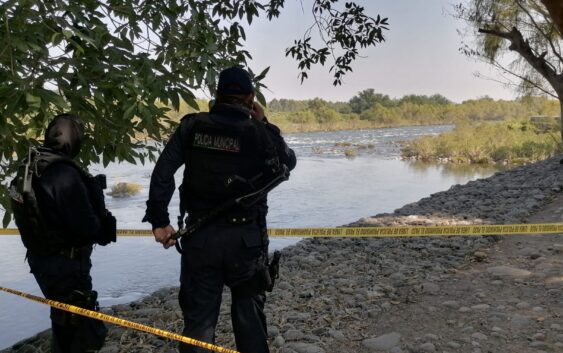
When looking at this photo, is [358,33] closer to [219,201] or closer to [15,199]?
[219,201]

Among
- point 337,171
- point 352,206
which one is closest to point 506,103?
point 337,171

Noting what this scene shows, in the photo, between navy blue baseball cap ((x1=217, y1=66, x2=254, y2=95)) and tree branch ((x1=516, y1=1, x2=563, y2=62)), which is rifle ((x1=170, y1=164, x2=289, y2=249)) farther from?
tree branch ((x1=516, y1=1, x2=563, y2=62))

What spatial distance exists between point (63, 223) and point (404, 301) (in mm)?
3131

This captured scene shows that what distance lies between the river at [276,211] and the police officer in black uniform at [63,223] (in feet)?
8.85

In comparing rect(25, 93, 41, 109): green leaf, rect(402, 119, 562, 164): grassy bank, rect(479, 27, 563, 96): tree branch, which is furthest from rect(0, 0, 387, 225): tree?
rect(402, 119, 562, 164): grassy bank

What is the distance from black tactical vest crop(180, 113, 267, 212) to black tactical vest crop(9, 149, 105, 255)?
1.91 feet

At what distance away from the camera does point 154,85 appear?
2.80 metres

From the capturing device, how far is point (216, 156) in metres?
2.75

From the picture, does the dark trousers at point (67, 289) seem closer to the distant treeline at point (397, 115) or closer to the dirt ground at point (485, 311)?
the dirt ground at point (485, 311)

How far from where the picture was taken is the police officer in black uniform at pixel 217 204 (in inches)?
107

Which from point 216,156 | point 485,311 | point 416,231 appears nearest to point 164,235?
point 216,156

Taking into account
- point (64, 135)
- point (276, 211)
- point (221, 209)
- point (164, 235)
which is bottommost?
point (276, 211)

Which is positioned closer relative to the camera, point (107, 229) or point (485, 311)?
point (107, 229)

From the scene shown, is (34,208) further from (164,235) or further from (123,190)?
(123,190)
